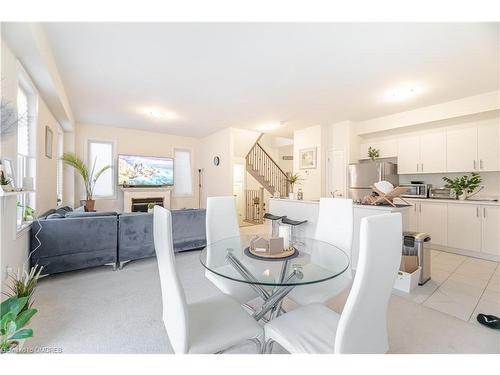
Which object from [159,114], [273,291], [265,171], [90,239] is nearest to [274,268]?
[273,291]

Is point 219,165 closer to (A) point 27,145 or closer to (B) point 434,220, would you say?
(A) point 27,145

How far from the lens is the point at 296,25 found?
2104mm

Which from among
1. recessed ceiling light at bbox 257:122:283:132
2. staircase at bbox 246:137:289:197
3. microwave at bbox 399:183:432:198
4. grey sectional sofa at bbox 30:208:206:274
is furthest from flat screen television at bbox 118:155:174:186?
microwave at bbox 399:183:432:198

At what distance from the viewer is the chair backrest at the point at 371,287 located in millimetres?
948

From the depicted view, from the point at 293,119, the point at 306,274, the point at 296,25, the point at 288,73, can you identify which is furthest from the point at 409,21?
the point at 293,119

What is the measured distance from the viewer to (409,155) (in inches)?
183

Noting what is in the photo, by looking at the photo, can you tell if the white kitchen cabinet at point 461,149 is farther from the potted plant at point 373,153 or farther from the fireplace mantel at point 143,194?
the fireplace mantel at point 143,194

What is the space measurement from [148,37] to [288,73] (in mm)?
1672

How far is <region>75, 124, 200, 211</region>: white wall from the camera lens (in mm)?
5621

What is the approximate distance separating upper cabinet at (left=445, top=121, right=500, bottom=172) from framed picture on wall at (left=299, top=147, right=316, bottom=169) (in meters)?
2.52

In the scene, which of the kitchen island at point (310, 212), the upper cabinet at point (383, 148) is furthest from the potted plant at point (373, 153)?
the kitchen island at point (310, 212)

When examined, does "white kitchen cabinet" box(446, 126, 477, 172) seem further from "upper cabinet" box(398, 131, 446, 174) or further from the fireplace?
the fireplace

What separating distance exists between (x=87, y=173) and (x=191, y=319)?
17.7 feet
